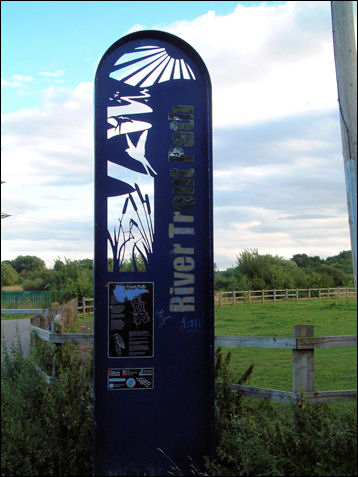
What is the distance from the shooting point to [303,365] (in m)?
4.78

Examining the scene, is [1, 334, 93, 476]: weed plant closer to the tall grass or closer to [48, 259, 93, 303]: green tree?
the tall grass

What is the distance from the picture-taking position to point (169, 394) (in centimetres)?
420

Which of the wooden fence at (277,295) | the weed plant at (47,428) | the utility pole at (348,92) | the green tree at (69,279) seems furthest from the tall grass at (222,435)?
the wooden fence at (277,295)

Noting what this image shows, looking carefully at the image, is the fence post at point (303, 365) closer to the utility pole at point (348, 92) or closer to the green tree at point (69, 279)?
the utility pole at point (348, 92)

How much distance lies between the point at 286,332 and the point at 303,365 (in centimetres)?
1779

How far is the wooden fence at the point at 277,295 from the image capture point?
29.6 m

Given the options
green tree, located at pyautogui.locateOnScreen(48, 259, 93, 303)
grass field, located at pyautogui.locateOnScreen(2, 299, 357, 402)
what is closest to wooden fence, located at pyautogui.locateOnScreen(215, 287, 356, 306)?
grass field, located at pyautogui.locateOnScreen(2, 299, 357, 402)

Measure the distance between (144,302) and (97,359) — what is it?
65cm

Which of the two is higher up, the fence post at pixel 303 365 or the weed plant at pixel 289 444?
the fence post at pixel 303 365

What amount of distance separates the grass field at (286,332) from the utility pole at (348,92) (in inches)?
57.6

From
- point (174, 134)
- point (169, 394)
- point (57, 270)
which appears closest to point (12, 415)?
point (169, 394)

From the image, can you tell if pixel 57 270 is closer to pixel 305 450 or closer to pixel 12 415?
pixel 12 415

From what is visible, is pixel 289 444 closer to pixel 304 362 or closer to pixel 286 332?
pixel 304 362

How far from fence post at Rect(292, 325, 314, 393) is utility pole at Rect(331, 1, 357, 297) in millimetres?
1431
